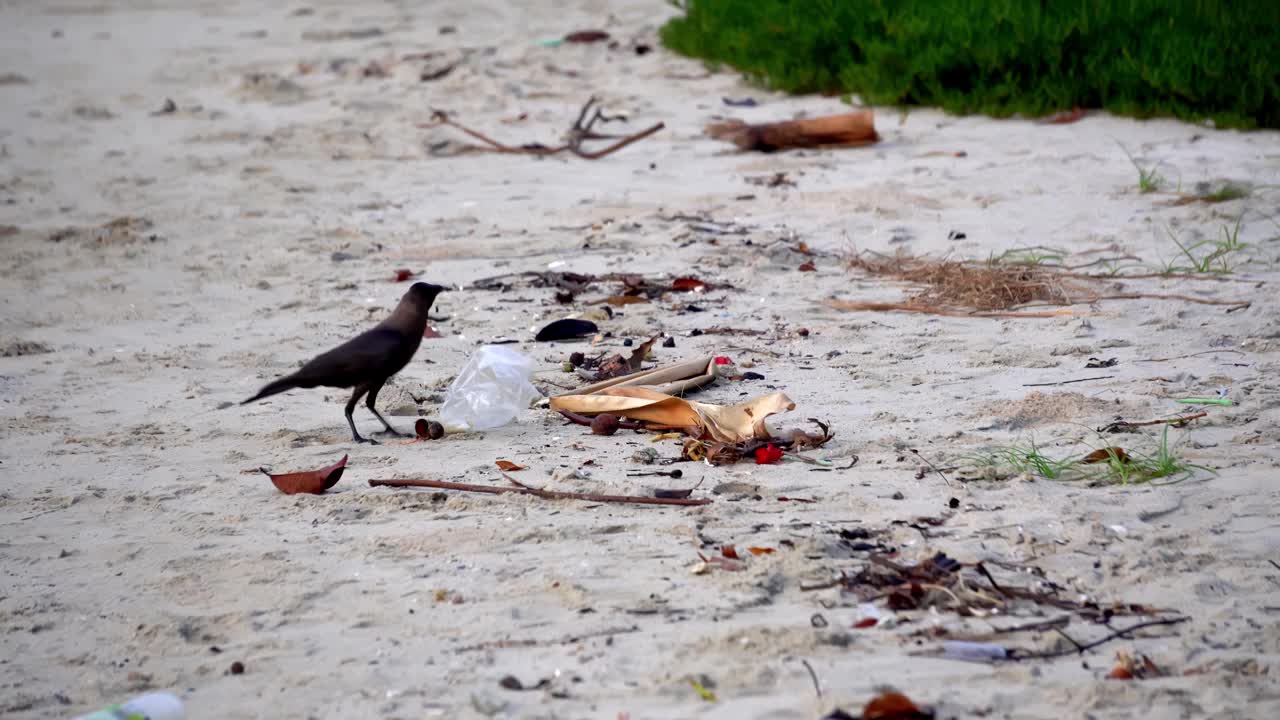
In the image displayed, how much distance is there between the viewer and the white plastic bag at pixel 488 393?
4.17 metres

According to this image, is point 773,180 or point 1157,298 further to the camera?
point 773,180

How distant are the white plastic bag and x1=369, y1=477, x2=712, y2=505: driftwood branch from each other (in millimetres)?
560

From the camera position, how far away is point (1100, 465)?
3.49m

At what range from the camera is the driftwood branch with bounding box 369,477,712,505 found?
3.36 meters

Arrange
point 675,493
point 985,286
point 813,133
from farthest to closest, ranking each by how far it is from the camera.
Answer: point 813,133 < point 985,286 < point 675,493

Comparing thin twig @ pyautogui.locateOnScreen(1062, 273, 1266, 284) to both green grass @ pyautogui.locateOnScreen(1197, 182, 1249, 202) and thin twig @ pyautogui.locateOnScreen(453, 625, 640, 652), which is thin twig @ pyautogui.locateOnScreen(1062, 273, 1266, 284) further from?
thin twig @ pyautogui.locateOnScreen(453, 625, 640, 652)

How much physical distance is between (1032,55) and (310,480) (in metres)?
6.12

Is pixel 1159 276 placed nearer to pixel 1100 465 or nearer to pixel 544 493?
pixel 1100 465

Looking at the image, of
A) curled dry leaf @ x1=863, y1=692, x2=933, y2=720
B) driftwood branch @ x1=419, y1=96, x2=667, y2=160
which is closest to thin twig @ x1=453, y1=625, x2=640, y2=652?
curled dry leaf @ x1=863, y1=692, x2=933, y2=720

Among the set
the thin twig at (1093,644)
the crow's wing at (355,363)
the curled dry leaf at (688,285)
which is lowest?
the curled dry leaf at (688,285)

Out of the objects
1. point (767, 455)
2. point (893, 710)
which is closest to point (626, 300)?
point (767, 455)

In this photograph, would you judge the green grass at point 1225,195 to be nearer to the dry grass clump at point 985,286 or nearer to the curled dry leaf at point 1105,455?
the dry grass clump at point 985,286

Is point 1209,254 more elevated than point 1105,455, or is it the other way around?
point 1105,455

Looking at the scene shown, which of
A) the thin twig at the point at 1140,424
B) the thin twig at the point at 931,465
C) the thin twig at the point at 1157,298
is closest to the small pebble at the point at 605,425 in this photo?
the thin twig at the point at 931,465
